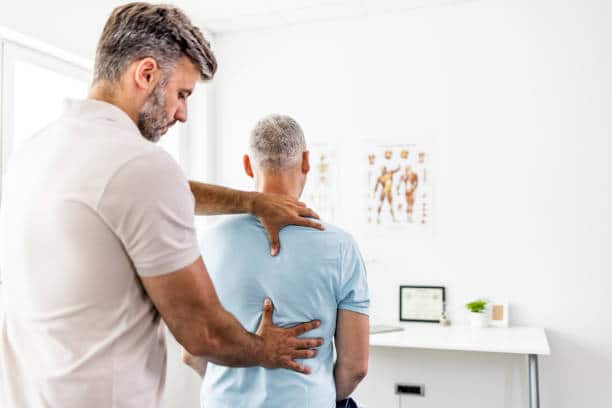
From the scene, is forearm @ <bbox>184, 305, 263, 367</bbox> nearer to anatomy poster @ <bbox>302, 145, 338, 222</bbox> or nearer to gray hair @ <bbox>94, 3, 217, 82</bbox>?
gray hair @ <bbox>94, 3, 217, 82</bbox>

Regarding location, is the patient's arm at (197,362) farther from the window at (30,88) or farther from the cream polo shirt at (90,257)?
the window at (30,88)

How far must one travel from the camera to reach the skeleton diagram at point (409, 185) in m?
3.24

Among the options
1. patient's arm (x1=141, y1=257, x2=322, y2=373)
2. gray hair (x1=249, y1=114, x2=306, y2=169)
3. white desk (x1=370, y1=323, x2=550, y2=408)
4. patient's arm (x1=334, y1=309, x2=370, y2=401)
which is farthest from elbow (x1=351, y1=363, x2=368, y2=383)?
white desk (x1=370, y1=323, x2=550, y2=408)

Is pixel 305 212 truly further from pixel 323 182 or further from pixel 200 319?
pixel 323 182

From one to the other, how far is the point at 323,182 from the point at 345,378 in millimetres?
2065

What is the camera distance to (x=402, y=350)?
2.98 m

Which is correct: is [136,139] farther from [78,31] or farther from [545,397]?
[545,397]

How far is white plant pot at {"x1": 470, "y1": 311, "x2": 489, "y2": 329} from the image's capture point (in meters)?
2.95

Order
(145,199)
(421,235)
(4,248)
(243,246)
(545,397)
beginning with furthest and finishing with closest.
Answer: (421,235) → (545,397) → (243,246) → (4,248) → (145,199)

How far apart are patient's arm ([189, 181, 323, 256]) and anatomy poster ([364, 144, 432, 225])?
6.47 ft

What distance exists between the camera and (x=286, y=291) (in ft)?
4.28

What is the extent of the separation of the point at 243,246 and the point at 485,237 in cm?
206

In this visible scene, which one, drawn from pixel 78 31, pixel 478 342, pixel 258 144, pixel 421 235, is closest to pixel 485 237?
pixel 421 235

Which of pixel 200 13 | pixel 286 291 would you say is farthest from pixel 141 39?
pixel 200 13
